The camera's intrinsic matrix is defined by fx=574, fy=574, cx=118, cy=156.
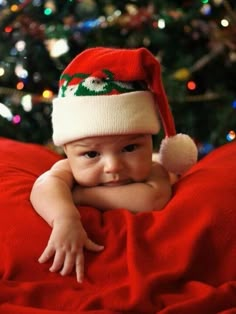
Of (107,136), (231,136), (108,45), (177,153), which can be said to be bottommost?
(231,136)

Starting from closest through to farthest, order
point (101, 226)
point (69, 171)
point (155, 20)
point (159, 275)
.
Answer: point (159, 275), point (101, 226), point (69, 171), point (155, 20)

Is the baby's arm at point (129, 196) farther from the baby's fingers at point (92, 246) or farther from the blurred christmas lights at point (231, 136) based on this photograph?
the blurred christmas lights at point (231, 136)

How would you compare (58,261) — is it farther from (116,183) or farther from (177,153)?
(177,153)

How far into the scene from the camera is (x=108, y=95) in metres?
1.09

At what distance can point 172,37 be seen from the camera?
2221mm

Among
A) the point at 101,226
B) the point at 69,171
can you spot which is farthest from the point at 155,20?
the point at 101,226

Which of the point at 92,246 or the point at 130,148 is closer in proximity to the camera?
the point at 92,246

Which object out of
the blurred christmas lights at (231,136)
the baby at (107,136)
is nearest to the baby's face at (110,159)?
the baby at (107,136)

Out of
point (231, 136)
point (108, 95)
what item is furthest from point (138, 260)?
point (231, 136)

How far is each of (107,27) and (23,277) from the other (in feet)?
4.36

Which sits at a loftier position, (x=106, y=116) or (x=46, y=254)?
(x=106, y=116)

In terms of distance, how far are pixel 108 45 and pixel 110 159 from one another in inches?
44.1

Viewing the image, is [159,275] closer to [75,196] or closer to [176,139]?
[75,196]

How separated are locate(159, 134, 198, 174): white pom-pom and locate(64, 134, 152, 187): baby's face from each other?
0.13 m
